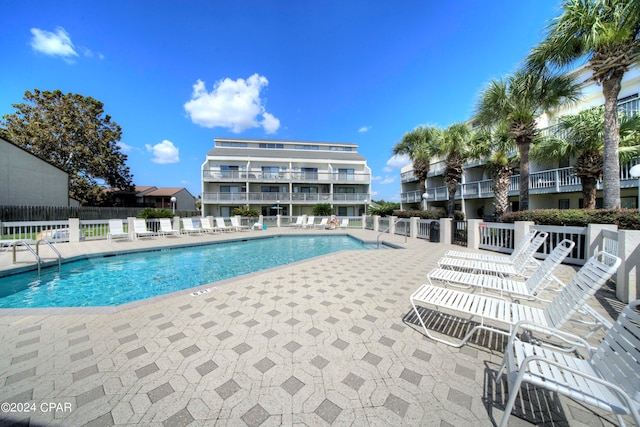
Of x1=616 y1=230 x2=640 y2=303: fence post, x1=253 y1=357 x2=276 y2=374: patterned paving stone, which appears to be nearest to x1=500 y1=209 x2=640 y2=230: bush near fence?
x1=616 y1=230 x2=640 y2=303: fence post

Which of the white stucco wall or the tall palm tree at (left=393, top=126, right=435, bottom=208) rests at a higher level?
the tall palm tree at (left=393, top=126, right=435, bottom=208)

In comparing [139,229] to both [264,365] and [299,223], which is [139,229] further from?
[264,365]

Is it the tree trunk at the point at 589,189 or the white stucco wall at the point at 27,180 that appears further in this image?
the white stucco wall at the point at 27,180

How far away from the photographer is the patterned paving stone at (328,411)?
1893mm

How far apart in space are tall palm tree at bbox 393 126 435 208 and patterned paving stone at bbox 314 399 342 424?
1832cm

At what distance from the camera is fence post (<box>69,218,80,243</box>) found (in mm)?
11453

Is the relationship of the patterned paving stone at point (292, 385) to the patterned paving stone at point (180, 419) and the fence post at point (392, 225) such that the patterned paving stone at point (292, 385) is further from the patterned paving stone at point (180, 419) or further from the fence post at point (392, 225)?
the fence post at point (392, 225)

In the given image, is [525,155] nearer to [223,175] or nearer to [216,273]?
[216,273]

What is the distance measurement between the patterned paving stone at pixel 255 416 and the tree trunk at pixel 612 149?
11151 mm

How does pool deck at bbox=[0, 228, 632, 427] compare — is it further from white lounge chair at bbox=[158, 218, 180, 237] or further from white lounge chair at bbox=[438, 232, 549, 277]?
white lounge chair at bbox=[158, 218, 180, 237]

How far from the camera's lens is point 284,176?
1147 inches

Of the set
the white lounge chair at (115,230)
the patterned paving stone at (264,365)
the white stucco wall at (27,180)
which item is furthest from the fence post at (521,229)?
the white stucco wall at (27,180)

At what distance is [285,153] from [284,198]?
7.78 metres

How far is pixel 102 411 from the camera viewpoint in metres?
1.93
